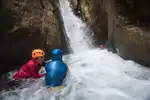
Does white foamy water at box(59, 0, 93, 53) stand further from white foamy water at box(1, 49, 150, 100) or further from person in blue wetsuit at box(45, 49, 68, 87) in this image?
person in blue wetsuit at box(45, 49, 68, 87)

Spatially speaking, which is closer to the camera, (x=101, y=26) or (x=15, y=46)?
(x=15, y=46)

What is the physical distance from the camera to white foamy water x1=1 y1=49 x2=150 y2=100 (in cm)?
→ 538

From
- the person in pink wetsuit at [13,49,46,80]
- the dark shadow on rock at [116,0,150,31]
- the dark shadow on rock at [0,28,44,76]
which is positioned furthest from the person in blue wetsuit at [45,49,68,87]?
the dark shadow on rock at [116,0,150,31]

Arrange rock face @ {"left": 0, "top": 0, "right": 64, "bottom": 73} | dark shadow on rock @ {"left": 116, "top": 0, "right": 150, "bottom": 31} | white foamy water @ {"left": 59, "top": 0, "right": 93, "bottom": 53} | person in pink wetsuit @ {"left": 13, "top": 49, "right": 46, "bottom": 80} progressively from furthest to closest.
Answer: white foamy water @ {"left": 59, "top": 0, "right": 93, "bottom": 53} < rock face @ {"left": 0, "top": 0, "right": 64, "bottom": 73} < dark shadow on rock @ {"left": 116, "top": 0, "right": 150, "bottom": 31} < person in pink wetsuit @ {"left": 13, "top": 49, "right": 46, "bottom": 80}

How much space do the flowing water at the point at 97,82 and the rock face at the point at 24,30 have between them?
107 centimetres

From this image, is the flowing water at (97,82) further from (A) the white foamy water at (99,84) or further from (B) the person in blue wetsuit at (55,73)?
(B) the person in blue wetsuit at (55,73)

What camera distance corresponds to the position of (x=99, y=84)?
6.13m

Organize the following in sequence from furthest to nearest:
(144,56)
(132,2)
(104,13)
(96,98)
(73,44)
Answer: (73,44) → (104,13) → (132,2) → (144,56) → (96,98)

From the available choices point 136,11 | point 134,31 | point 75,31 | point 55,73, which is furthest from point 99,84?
point 75,31

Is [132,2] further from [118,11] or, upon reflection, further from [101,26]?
[101,26]

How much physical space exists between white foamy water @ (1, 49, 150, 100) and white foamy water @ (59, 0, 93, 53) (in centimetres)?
216

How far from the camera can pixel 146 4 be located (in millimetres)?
7094

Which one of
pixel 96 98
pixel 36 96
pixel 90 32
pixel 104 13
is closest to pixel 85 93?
pixel 96 98

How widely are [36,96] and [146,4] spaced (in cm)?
414
